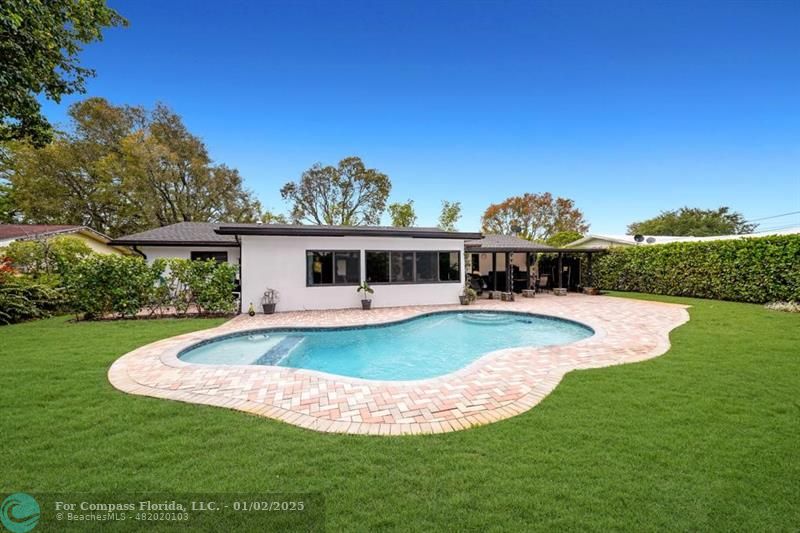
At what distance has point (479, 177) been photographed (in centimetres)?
2562

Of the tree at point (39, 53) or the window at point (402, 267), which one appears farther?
the window at point (402, 267)

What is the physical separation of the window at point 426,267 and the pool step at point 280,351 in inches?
229

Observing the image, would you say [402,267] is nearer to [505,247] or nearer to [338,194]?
[505,247]

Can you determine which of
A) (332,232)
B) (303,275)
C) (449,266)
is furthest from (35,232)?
(449,266)

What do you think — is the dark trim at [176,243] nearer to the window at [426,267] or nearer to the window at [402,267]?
the window at [402,267]

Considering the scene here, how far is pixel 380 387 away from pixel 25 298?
12.1 metres

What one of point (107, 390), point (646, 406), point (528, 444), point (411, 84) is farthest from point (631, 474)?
point (411, 84)

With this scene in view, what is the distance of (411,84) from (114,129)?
74.2ft

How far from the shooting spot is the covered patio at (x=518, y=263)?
1480 cm

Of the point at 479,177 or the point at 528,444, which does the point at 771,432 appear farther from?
the point at 479,177

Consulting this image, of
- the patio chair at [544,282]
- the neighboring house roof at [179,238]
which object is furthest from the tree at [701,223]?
the neighboring house roof at [179,238]

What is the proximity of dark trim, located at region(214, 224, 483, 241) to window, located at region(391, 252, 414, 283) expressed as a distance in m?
0.86

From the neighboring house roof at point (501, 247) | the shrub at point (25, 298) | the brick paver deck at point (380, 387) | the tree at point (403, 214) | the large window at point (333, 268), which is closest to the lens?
the brick paver deck at point (380, 387)

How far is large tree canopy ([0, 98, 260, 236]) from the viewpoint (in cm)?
2091
